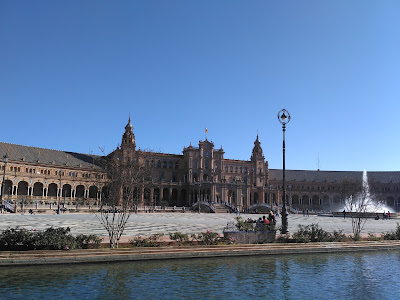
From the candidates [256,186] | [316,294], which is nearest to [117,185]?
[316,294]

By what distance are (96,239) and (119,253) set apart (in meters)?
1.67

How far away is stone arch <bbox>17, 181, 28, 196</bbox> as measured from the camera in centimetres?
8488

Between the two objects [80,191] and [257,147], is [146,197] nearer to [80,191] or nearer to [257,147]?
[80,191]

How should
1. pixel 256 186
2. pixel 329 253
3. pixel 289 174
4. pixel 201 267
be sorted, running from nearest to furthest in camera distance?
pixel 201 267 → pixel 329 253 → pixel 256 186 → pixel 289 174

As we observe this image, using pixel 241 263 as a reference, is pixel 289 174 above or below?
above

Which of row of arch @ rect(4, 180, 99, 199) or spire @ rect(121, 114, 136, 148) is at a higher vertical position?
spire @ rect(121, 114, 136, 148)

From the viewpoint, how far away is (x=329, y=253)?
1853 cm

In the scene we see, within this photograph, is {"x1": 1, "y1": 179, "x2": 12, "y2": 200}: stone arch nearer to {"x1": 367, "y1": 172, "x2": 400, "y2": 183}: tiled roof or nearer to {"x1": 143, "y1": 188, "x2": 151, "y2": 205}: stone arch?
{"x1": 143, "y1": 188, "x2": 151, "y2": 205}: stone arch

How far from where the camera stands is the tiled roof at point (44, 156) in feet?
284

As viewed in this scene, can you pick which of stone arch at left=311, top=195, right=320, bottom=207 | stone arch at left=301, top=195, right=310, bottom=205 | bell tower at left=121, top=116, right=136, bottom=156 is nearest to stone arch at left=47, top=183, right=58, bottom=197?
bell tower at left=121, top=116, right=136, bottom=156

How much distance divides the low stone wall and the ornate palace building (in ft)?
173

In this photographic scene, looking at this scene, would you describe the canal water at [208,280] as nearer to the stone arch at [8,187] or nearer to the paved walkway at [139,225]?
the paved walkway at [139,225]

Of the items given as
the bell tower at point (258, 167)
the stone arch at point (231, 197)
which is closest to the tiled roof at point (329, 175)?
the bell tower at point (258, 167)

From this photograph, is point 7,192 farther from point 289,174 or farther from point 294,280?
point 289,174
